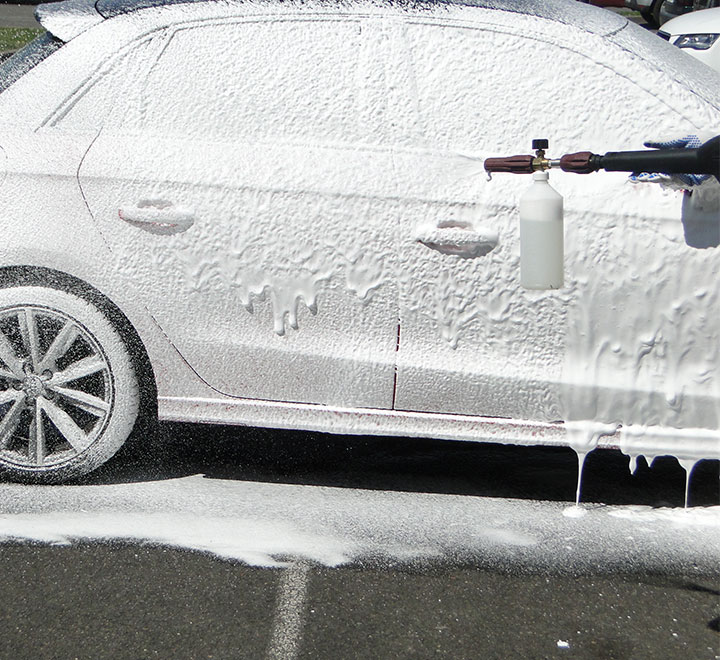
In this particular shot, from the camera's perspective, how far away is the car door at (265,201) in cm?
336

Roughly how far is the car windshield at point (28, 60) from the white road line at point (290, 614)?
1802mm

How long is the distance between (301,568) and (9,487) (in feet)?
3.73

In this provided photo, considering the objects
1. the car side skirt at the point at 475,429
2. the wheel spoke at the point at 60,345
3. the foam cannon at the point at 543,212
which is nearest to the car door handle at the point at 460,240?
the foam cannon at the point at 543,212

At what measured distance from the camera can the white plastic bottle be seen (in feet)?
9.90

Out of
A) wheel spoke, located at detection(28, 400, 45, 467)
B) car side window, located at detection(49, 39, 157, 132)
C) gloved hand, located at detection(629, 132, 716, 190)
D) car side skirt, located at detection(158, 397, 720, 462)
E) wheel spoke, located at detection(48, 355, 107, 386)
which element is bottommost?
wheel spoke, located at detection(28, 400, 45, 467)

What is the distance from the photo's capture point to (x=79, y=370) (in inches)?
140

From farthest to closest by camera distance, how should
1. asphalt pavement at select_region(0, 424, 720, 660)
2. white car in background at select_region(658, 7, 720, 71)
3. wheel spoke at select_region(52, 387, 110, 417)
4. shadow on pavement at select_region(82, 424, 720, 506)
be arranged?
white car in background at select_region(658, 7, 720, 71) → shadow on pavement at select_region(82, 424, 720, 506) → wheel spoke at select_region(52, 387, 110, 417) → asphalt pavement at select_region(0, 424, 720, 660)

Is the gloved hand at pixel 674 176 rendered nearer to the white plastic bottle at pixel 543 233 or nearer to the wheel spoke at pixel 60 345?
the white plastic bottle at pixel 543 233

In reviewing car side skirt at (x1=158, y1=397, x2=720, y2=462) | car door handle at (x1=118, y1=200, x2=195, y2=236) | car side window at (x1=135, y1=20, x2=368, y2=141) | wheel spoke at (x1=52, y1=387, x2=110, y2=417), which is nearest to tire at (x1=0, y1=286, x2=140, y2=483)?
wheel spoke at (x1=52, y1=387, x2=110, y2=417)

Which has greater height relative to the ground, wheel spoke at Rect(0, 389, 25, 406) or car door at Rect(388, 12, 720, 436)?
car door at Rect(388, 12, 720, 436)

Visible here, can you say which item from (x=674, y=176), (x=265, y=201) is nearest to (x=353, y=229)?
(x=265, y=201)

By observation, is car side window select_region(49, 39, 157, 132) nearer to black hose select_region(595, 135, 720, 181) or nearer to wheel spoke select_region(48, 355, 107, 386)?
wheel spoke select_region(48, 355, 107, 386)

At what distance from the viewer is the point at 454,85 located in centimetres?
339

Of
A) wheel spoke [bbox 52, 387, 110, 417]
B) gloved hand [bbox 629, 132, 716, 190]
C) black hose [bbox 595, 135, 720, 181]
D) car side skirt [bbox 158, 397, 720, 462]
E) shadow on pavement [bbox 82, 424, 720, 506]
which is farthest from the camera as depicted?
shadow on pavement [bbox 82, 424, 720, 506]
